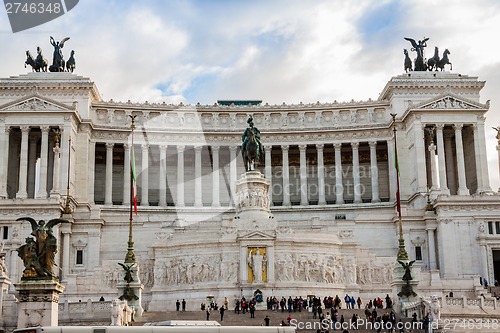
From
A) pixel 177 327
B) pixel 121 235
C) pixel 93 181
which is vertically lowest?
pixel 177 327

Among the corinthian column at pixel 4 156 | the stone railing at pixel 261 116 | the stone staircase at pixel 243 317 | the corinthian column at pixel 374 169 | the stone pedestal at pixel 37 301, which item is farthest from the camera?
the stone railing at pixel 261 116

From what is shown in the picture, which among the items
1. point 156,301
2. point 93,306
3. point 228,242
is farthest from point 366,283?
point 93,306

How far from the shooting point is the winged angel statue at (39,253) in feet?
112

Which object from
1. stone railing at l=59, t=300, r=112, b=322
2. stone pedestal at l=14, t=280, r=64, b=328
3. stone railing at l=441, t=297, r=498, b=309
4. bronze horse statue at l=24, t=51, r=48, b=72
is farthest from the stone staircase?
bronze horse statue at l=24, t=51, r=48, b=72

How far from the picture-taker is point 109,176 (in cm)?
9450

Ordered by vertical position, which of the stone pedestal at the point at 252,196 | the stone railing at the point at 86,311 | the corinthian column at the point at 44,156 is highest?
the corinthian column at the point at 44,156

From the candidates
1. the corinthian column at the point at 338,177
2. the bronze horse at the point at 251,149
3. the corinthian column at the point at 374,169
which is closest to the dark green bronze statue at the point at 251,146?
the bronze horse at the point at 251,149

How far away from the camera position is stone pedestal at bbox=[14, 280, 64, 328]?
3378cm

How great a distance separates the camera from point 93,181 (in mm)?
93062

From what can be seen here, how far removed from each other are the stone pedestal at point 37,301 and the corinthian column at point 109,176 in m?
59.2

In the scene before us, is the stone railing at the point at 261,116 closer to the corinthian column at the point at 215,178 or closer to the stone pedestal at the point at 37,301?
the corinthian column at the point at 215,178

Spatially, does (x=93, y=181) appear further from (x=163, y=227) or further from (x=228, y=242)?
(x=228, y=242)

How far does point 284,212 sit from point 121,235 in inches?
896

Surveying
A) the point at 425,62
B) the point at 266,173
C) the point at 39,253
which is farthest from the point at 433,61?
the point at 39,253
